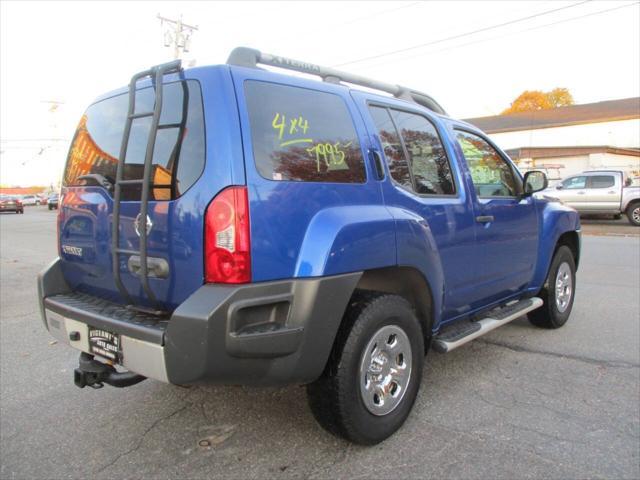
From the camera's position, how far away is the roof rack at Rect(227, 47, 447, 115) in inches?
105

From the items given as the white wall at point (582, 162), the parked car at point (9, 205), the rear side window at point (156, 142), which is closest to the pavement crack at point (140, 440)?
the rear side window at point (156, 142)

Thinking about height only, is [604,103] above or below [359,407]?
above

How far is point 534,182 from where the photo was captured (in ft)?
14.7

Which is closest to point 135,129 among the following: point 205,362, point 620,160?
point 205,362

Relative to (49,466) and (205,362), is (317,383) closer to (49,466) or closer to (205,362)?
(205,362)

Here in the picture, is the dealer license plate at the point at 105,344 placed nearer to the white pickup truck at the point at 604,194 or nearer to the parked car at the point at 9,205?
the white pickup truck at the point at 604,194

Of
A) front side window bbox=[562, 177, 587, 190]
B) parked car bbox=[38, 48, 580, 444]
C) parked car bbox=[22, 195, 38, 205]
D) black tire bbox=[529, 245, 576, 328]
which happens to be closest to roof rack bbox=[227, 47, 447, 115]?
parked car bbox=[38, 48, 580, 444]

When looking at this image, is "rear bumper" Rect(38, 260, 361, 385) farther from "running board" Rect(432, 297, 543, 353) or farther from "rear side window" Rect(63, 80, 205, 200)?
"running board" Rect(432, 297, 543, 353)

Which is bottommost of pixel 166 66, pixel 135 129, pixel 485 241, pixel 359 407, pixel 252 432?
pixel 252 432

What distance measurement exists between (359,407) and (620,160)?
112ft

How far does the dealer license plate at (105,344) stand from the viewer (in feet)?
8.26

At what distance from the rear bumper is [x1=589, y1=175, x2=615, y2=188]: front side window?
17032 millimetres

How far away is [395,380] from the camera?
2.95 m

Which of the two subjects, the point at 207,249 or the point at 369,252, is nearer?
the point at 207,249
